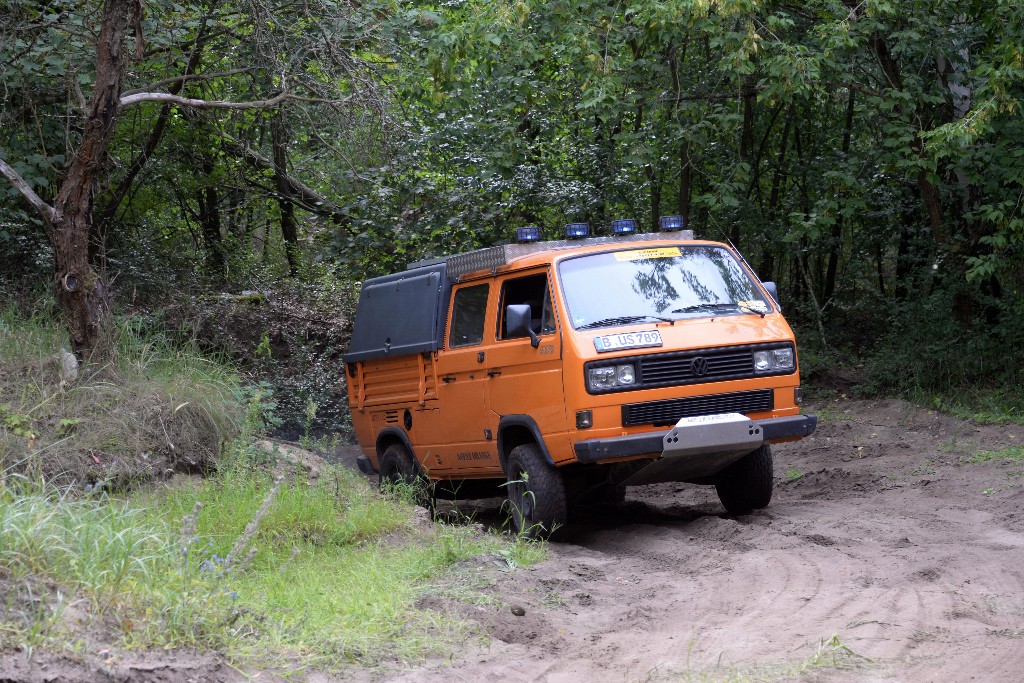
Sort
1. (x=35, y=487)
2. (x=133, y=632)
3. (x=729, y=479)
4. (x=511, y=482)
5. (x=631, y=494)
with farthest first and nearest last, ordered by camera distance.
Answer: (x=631, y=494), (x=729, y=479), (x=511, y=482), (x=35, y=487), (x=133, y=632)

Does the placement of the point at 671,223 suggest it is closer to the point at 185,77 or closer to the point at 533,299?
the point at 533,299

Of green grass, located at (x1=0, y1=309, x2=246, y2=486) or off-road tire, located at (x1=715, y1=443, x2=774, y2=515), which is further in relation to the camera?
off-road tire, located at (x1=715, y1=443, x2=774, y2=515)

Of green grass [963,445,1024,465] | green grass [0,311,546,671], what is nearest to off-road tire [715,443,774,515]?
green grass [0,311,546,671]

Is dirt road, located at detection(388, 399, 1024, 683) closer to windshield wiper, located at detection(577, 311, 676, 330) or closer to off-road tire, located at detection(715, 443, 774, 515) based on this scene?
off-road tire, located at detection(715, 443, 774, 515)

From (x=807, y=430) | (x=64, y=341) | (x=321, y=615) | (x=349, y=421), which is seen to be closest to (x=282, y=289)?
(x=349, y=421)

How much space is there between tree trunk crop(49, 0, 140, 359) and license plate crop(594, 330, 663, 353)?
175 inches

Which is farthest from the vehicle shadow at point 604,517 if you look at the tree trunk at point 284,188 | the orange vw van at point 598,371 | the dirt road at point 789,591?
the tree trunk at point 284,188

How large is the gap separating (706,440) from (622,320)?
1.09 metres

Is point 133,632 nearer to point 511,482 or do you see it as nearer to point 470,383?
point 511,482

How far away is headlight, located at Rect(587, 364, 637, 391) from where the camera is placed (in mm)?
7539

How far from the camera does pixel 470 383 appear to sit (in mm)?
8938

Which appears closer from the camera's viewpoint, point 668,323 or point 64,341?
point 668,323

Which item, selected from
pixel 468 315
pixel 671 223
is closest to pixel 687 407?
pixel 671 223

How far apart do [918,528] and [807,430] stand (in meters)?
1.01
